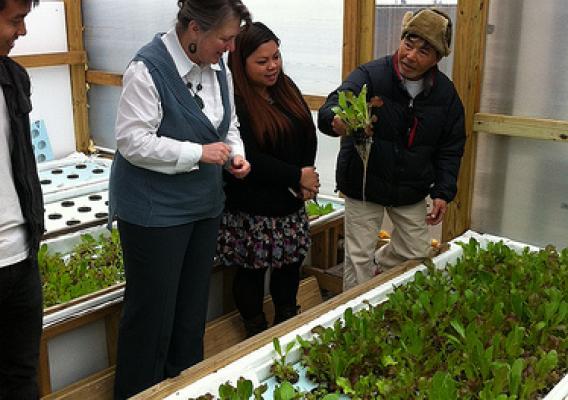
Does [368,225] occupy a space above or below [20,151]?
below

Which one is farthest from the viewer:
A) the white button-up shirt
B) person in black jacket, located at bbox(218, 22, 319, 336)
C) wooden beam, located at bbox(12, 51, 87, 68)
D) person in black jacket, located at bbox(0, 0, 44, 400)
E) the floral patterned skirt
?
wooden beam, located at bbox(12, 51, 87, 68)

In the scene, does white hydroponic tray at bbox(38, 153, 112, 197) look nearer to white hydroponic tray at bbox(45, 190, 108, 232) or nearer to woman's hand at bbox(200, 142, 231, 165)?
white hydroponic tray at bbox(45, 190, 108, 232)

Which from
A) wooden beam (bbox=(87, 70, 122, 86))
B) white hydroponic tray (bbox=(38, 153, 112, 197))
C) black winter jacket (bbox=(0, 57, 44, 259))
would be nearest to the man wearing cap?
black winter jacket (bbox=(0, 57, 44, 259))

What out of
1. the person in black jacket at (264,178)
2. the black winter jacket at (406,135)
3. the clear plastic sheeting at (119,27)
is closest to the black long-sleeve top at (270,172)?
the person in black jacket at (264,178)

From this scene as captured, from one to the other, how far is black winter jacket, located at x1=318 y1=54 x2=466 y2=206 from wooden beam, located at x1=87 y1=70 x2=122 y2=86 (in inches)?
97.1

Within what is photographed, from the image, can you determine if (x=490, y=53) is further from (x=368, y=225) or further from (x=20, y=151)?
(x=20, y=151)

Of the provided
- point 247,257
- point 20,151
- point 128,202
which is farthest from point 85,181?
point 20,151

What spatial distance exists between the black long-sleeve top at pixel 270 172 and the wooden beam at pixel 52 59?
2.57 metres

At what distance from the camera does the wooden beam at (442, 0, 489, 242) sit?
8.97 feet

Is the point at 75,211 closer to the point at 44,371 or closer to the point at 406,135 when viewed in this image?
the point at 44,371

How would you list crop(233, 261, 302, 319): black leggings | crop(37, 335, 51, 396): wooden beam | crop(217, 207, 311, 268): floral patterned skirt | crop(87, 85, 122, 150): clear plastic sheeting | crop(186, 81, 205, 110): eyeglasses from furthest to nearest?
1. crop(87, 85, 122, 150): clear plastic sheeting
2. crop(233, 261, 302, 319): black leggings
3. crop(217, 207, 311, 268): floral patterned skirt
4. crop(37, 335, 51, 396): wooden beam
5. crop(186, 81, 205, 110): eyeglasses

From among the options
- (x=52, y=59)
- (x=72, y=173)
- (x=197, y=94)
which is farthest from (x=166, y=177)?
(x=52, y=59)

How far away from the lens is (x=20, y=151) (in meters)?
1.56

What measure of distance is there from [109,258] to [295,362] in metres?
1.34
